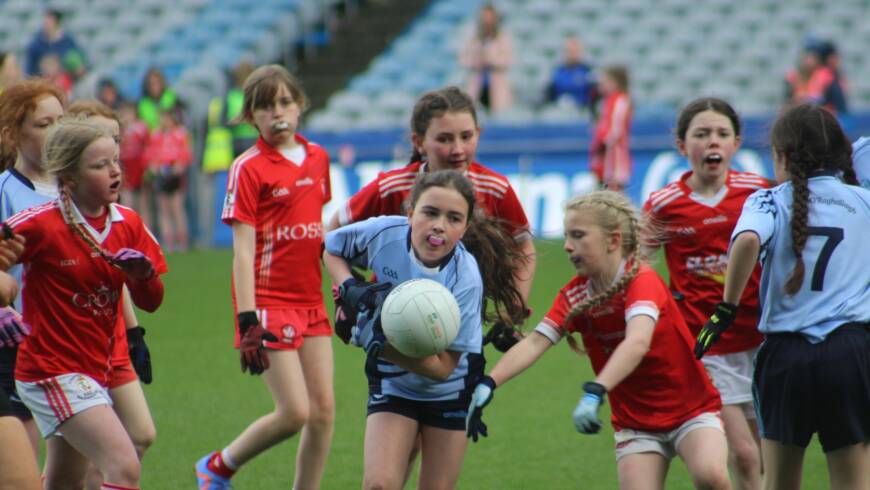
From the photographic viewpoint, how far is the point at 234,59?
2047 cm

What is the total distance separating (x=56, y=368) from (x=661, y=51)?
15481mm

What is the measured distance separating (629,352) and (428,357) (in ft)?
2.41

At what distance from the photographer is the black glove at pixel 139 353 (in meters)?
5.45

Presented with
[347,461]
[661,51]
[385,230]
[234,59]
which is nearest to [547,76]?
[661,51]

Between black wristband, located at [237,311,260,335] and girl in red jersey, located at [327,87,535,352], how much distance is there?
0.57 metres

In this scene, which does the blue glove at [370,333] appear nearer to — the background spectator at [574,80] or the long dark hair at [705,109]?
the long dark hair at [705,109]

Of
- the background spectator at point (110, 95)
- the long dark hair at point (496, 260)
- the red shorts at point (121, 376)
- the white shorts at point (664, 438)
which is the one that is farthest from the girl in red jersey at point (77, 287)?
the background spectator at point (110, 95)

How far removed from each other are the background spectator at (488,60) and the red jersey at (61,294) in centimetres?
1270

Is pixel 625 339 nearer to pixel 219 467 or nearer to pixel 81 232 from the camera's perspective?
pixel 81 232

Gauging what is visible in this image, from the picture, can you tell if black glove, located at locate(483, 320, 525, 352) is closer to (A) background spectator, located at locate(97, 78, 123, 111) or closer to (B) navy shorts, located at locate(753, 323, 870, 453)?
(B) navy shorts, located at locate(753, 323, 870, 453)

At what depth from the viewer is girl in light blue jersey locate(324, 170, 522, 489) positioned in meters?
4.86

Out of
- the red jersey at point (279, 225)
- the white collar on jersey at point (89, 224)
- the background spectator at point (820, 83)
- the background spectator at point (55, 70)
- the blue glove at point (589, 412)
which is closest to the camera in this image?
the blue glove at point (589, 412)

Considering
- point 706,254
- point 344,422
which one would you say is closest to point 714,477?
point 706,254

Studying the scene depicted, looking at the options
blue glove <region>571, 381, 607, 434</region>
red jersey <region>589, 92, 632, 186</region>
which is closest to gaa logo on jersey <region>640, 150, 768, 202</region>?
red jersey <region>589, 92, 632, 186</region>
